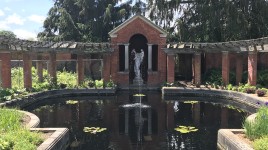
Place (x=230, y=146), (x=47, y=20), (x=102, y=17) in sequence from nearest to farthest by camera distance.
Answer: (x=230, y=146)
(x=102, y=17)
(x=47, y=20)

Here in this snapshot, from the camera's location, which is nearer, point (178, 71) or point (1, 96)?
point (1, 96)

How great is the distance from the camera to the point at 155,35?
34.6 m

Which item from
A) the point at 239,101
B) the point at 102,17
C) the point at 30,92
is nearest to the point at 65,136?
the point at 30,92

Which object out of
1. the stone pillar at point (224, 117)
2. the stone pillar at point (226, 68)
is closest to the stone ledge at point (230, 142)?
the stone pillar at point (224, 117)

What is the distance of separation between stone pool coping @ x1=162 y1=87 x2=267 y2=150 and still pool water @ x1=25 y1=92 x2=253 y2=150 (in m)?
0.77

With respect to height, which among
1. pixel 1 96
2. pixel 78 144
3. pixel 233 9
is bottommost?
pixel 78 144

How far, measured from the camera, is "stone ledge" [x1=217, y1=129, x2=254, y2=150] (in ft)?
34.8

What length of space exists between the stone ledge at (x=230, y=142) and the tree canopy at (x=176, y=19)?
23.6 meters

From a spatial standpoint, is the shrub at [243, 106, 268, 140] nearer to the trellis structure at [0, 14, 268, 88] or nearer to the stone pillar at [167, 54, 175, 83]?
the trellis structure at [0, 14, 268, 88]

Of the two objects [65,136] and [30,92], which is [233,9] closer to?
[30,92]

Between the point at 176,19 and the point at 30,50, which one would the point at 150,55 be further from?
the point at 30,50

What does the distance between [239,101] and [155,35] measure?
12780mm

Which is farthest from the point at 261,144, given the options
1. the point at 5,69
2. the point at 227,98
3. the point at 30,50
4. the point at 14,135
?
the point at 30,50

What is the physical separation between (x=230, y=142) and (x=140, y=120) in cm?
705
